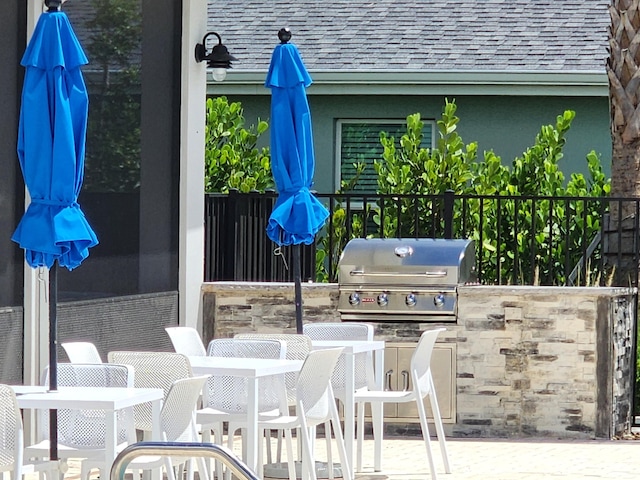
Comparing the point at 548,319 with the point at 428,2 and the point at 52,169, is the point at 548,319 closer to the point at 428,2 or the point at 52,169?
the point at 52,169

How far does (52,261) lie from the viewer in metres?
6.75

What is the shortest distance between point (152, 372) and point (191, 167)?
4.09 m

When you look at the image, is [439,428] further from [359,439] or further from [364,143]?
[364,143]

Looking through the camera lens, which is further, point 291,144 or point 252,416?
point 291,144

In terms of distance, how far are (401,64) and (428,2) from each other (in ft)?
5.82

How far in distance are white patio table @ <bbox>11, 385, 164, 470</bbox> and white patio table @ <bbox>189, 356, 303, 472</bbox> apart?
2.53 feet

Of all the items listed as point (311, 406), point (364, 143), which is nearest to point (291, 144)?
point (311, 406)

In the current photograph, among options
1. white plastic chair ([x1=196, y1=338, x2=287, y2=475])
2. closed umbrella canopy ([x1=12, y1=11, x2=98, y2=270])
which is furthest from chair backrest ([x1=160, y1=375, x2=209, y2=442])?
white plastic chair ([x1=196, y1=338, x2=287, y2=475])

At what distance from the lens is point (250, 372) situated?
24.5ft

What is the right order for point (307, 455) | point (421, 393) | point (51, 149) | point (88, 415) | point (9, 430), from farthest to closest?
point (421, 393)
point (307, 455)
point (88, 415)
point (51, 149)
point (9, 430)

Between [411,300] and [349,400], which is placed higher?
[411,300]

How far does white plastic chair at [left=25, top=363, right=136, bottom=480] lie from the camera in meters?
6.68

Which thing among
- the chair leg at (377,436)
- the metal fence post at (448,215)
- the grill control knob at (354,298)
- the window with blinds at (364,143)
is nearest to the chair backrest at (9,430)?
the chair leg at (377,436)

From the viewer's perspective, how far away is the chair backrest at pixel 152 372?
721 cm
